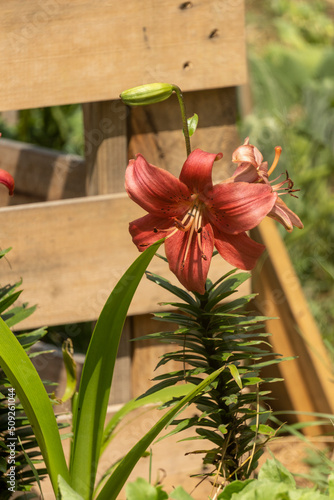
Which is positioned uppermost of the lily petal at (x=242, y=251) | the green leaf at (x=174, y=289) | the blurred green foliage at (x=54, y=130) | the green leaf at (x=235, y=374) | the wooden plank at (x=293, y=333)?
the blurred green foliage at (x=54, y=130)

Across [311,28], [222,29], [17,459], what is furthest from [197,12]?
[311,28]

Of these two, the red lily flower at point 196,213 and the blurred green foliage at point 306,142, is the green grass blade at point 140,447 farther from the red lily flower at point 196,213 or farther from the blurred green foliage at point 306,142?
the blurred green foliage at point 306,142

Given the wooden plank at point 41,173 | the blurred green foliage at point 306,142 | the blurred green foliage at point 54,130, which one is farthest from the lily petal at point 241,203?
the blurred green foliage at point 54,130

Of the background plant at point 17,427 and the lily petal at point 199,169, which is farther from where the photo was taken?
the background plant at point 17,427

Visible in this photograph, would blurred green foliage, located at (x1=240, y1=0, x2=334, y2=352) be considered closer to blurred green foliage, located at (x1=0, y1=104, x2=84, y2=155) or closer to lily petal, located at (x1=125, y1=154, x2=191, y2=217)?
blurred green foliage, located at (x1=0, y1=104, x2=84, y2=155)

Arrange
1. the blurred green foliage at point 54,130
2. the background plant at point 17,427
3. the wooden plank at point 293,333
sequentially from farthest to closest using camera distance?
the blurred green foliage at point 54,130 → the wooden plank at point 293,333 → the background plant at point 17,427

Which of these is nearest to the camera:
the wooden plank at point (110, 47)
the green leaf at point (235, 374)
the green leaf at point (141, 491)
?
the green leaf at point (141, 491)

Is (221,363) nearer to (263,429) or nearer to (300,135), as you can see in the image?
(263,429)

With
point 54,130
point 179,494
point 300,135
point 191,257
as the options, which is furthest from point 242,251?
point 300,135

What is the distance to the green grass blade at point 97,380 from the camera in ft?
2.36

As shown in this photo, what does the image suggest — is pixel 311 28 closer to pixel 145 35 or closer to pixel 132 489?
pixel 145 35

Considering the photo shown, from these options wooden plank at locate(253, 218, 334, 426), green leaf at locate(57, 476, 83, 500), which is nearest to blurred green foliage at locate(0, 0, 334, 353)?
wooden plank at locate(253, 218, 334, 426)

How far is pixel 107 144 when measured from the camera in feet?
4.28

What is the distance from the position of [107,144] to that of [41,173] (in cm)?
67
